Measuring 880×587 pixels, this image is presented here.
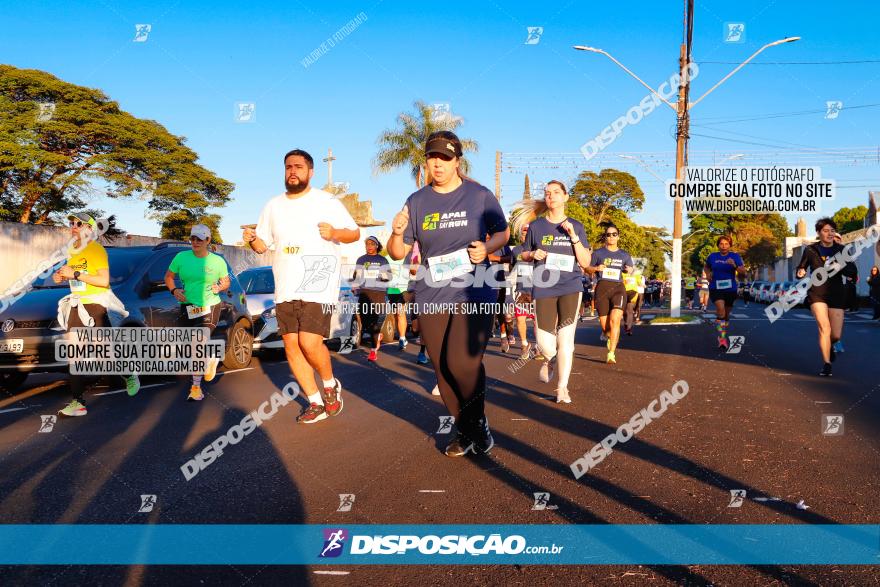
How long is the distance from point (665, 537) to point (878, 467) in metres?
2.12

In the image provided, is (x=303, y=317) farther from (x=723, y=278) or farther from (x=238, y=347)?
(x=723, y=278)

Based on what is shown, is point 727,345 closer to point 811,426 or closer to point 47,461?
point 811,426

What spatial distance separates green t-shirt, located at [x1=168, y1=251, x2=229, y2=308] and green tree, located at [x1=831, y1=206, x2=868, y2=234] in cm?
9139

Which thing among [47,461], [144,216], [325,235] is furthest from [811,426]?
[144,216]

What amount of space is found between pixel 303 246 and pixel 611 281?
21.8ft

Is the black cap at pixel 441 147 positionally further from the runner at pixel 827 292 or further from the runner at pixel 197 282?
the runner at pixel 827 292

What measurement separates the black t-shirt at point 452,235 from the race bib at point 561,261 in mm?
2529

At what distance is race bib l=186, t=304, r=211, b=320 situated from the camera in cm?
799

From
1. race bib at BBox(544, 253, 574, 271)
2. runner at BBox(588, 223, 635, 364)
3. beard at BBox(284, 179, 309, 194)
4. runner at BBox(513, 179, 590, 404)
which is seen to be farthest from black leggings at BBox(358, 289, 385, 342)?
beard at BBox(284, 179, 309, 194)

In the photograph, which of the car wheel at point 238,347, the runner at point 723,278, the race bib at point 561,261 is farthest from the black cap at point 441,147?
the runner at point 723,278

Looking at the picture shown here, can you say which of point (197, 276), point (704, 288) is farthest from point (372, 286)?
point (704, 288)

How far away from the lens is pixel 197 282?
8.05 meters

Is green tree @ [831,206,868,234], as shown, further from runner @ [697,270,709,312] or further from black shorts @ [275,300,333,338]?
black shorts @ [275,300,333,338]

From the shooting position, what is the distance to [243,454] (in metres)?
5.08
